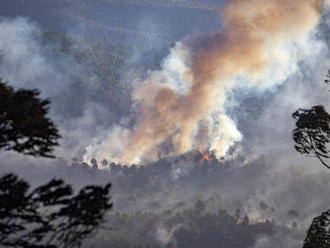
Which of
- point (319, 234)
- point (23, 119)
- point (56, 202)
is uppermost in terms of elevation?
point (23, 119)

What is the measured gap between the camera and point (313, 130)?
3419 cm

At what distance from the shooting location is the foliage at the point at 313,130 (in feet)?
110

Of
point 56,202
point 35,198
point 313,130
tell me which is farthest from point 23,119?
point 313,130

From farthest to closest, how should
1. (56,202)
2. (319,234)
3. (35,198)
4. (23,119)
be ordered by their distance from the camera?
(319,234) < (56,202) < (35,198) < (23,119)

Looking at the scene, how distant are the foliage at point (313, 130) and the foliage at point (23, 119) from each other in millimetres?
20532

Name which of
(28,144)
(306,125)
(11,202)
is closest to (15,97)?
(28,144)

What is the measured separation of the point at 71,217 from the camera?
17516 mm

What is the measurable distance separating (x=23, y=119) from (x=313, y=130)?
74.4 ft

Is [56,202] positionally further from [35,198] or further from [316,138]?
[316,138]

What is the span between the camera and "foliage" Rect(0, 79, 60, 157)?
17531 millimetres

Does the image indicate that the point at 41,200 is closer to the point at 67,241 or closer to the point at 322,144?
the point at 67,241

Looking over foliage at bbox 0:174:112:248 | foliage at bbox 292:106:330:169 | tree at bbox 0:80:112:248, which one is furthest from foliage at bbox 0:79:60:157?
foliage at bbox 292:106:330:169

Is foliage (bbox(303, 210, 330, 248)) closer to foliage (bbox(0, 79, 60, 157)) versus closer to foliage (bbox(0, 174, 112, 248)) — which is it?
foliage (bbox(0, 174, 112, 248))

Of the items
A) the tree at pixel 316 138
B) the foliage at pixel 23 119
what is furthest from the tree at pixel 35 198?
the tree at pixel 316 138
